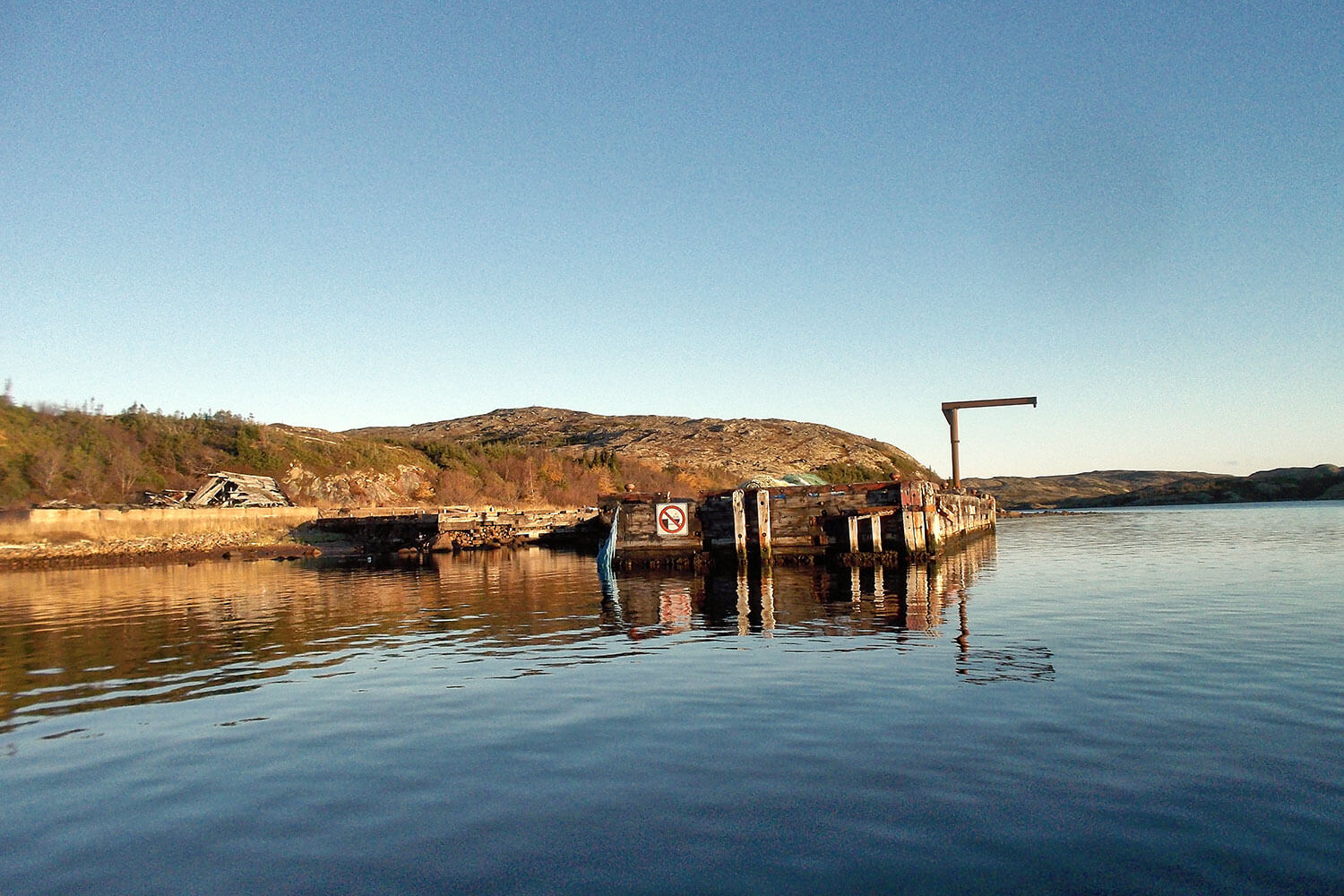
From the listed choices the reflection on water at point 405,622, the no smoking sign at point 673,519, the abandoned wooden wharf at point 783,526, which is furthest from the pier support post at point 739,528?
the no smoking sign at point 673,519

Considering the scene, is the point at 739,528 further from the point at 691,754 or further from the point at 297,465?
the point at 297,465

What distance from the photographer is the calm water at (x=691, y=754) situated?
6.86 metres

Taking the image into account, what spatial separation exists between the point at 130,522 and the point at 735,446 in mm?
126348

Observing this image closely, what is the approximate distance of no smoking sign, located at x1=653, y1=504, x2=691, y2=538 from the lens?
3850cm

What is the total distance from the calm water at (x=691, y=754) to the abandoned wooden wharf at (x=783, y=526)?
47.1 ft

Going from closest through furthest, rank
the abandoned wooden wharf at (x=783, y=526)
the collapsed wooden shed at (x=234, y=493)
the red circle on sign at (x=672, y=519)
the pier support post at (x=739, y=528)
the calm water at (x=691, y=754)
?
the calm water at (x=691, y=754) → the abandoned wooden wharf at (x=783, y=526) → the pier support post at (x=739, y=528) → the red circle on sign at (x=672, y=519) → the collapsed wooden shed at (x=234, y=493)

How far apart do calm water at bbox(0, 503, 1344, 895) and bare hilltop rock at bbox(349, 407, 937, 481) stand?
4565 inches

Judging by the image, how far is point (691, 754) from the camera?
32.4 ft

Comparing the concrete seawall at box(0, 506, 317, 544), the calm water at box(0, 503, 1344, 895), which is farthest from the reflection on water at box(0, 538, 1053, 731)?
the concrete seawall at box(0, 506, 317, 544)

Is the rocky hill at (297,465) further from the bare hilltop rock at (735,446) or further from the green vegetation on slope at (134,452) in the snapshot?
the bare hilltop rock at (735,446)

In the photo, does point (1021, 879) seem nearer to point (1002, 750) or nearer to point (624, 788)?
point (1002, 750)

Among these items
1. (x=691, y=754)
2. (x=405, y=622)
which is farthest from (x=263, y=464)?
(x=691, y=754)

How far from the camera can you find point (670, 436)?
176750 millimetres

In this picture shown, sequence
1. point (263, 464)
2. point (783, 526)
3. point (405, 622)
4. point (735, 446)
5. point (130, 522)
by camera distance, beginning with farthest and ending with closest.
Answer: point (735, 446), point (263, 464), point (130, 522), point (783, 526), point (405, 622)
